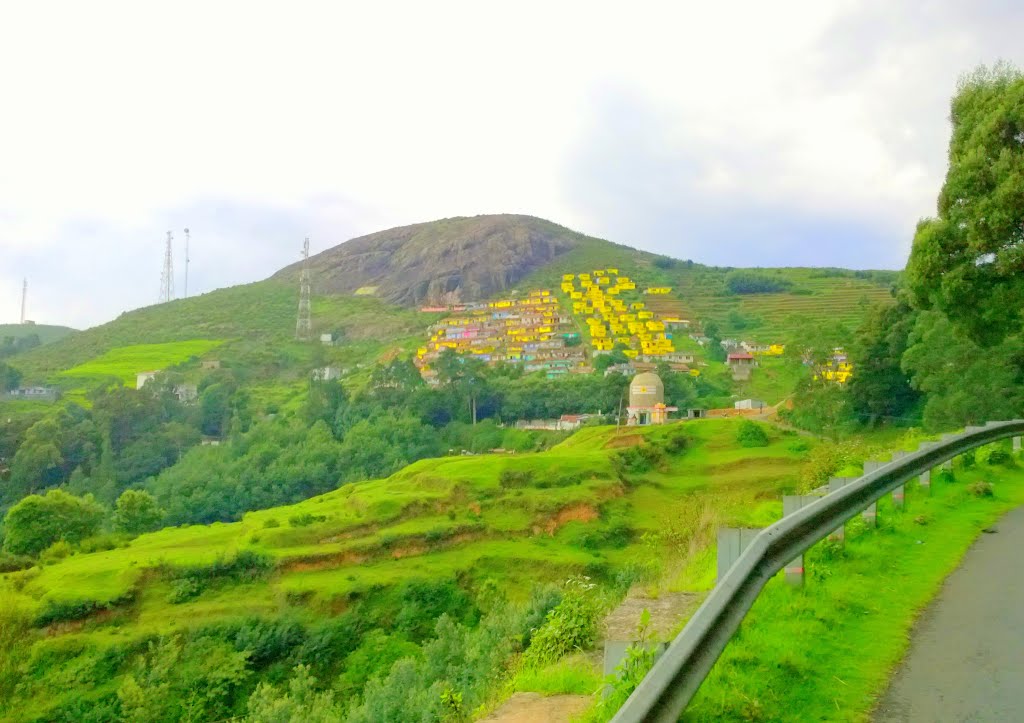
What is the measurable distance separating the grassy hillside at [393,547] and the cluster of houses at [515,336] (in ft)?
129

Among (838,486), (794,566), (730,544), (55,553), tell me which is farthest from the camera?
(55,553)

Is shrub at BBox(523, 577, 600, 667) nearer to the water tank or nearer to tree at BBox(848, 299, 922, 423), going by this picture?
tree at BBox(848, 299, 922, 423)

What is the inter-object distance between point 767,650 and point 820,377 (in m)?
37.1

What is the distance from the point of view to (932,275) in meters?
15.0

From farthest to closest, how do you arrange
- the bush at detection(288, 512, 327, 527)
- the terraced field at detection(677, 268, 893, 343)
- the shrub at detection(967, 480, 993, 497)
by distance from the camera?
1. the terraced field at detection(677, 268, 893, 343)
2. the bush at detection(288, 512, 327, 527)
3. the shrub at detection(967, 480, 993, 497)

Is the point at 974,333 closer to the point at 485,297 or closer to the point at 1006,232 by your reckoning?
the point at 1006,232

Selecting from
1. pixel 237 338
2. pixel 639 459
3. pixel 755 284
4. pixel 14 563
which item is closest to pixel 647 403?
pixel 639 459

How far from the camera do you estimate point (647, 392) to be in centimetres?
6084

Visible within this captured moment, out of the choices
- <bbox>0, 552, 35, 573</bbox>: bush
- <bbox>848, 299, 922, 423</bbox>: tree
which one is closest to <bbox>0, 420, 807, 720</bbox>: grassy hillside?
<bbox>0, 552, 35, 573</bbox>: bush

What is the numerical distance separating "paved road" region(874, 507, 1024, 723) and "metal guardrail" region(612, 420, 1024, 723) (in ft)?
2.16

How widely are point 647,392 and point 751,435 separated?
15.1m

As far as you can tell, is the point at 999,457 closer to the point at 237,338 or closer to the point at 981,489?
the point at 981,489

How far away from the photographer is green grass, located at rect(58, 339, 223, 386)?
347ft

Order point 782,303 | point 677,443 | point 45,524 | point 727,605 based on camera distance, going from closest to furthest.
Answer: point 727,605 → point 45,524 → point 677,443 → point 782,303
